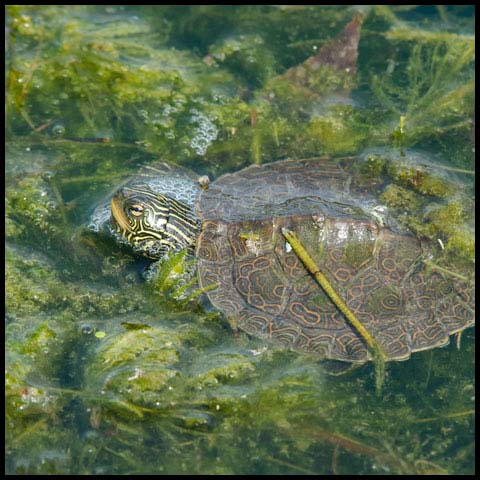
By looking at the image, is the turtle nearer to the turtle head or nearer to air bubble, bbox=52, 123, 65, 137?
the turtle head

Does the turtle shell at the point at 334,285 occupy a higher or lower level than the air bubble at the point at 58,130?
lower

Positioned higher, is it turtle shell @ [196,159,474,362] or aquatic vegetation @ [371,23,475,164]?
aquatic vegetation @ [371,23,475,164]

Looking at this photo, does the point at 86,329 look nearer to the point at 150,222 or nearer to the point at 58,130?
the point at 150,222

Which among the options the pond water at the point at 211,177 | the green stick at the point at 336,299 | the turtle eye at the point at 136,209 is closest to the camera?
the pond water at the point at 211,177

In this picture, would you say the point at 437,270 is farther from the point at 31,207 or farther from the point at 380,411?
the point at 31,207

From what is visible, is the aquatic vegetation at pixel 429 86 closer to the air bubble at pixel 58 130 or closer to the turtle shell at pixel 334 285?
the turtle shell at pixel 334 285

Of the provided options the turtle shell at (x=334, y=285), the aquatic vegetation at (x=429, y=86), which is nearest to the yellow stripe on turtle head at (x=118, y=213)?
the turtle shell at (x=334, y=285)

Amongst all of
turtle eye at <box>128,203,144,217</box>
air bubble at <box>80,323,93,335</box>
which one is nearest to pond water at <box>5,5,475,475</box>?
air bubble at <box>80,323,93,335</box>

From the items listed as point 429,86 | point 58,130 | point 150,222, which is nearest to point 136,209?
point 150,222
